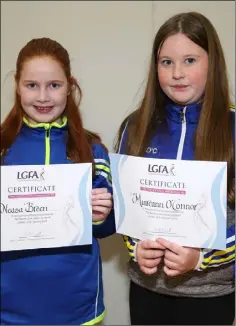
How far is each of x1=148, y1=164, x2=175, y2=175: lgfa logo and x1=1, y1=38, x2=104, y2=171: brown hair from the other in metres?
0.19

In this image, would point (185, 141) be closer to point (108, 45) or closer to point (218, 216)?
point (218, 216)

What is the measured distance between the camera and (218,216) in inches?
37.7

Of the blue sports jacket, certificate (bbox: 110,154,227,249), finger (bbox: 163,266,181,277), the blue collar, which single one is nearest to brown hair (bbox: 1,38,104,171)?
the blue sports jacket

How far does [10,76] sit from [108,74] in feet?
1.01

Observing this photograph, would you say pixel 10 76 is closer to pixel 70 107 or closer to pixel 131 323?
pixel 70 107

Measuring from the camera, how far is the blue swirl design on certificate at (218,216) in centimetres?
95

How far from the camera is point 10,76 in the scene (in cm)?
122

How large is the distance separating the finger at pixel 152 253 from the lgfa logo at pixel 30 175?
325 millimetres

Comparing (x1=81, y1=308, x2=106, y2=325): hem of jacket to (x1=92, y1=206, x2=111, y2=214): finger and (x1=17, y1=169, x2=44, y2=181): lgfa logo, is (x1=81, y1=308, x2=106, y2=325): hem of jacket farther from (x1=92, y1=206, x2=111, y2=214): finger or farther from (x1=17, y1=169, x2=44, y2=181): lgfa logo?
(x1=17, y1=169, x2=44, y2=181): lgfa logo

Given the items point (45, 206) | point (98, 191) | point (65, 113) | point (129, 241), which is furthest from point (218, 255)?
point (65, 113)

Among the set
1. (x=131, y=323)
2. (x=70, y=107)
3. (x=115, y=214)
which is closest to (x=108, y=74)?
(x=70, y=107)

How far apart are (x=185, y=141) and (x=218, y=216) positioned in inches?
8.6

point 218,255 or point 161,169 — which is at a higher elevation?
point 161,169

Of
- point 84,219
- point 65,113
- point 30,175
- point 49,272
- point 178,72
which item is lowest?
point 49,272
